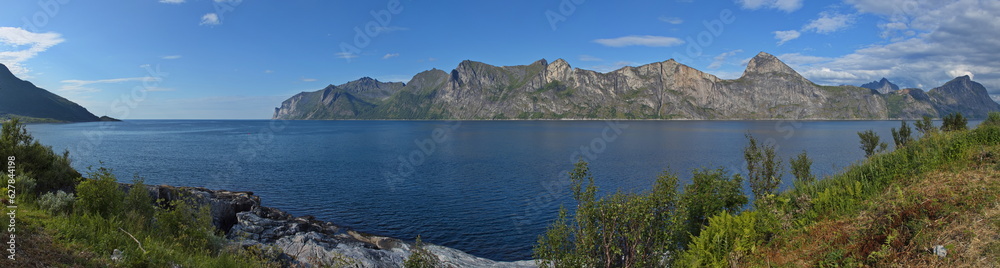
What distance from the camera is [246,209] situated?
41.0 metres

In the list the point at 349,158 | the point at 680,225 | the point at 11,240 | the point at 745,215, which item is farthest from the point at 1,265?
the point at 349,158

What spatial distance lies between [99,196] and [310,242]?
558 inches

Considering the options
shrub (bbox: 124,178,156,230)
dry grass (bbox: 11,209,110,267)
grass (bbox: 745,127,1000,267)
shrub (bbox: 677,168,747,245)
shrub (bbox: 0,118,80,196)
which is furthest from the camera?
shrub (bbox: 677,168,747,245)

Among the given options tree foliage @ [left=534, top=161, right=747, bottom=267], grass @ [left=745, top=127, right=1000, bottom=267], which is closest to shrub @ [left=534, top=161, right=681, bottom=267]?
tree foliage @ [left=534, top=161, right=747, bottom=267]

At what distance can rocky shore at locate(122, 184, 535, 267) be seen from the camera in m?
28.1

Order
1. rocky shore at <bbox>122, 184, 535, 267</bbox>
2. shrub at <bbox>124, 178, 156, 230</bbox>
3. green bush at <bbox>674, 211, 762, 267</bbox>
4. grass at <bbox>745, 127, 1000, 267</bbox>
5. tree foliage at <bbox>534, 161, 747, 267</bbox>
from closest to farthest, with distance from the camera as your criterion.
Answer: grass at <bbox>745, 127, 1000, 267</bbox> < green bush at <bbox>674, 211, 762, 267</bbox> < shrub at <bbox>124, 178, 156, 230</bbox> < tree foliage at <bbox>534, 161, 747, 267</bbox> < rocky shore at <bbox>122, 184, 535, 267</bbox>

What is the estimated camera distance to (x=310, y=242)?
3066 cm

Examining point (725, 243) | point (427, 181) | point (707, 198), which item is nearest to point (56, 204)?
point (725, 243)

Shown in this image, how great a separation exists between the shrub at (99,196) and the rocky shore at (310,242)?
6854 millimetres

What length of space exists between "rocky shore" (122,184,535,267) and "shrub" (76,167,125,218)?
6854mm

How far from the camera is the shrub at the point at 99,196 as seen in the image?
1728 centimetres

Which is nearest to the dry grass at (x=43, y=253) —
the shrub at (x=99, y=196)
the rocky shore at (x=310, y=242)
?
the shrub at (x=99, y=196)

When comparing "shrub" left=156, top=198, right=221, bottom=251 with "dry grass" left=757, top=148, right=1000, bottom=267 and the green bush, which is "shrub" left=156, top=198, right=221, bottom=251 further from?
"dry grass" left=757, top=148, right=1000, bottom=267

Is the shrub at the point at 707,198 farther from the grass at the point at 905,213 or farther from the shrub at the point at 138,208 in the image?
the shrub at the point at 138,208
